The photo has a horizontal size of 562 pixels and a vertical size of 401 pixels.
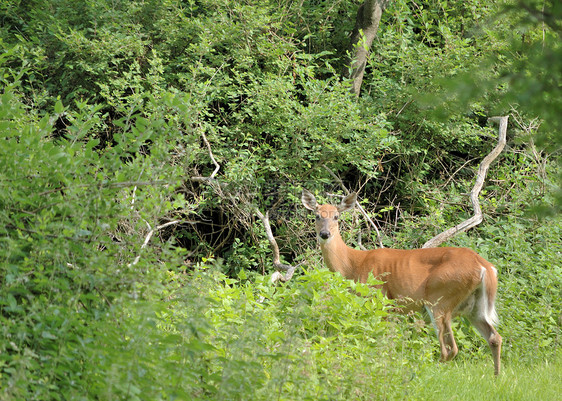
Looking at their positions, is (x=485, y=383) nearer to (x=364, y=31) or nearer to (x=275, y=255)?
(x=275, y=255)

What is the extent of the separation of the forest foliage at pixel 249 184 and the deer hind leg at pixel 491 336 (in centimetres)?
22

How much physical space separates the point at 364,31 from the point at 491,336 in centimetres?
588

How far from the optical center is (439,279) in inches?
283

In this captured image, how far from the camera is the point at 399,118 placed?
35.3ft

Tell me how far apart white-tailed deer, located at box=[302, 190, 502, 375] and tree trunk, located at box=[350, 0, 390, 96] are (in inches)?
142

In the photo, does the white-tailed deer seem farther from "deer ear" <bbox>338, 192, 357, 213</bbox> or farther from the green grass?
"deer ear" <bbox>338, 192, 357, 213</bbox>

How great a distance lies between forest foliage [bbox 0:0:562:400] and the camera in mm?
3740

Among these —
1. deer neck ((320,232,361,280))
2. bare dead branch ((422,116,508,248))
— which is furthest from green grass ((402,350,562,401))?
bare dead branch ((422,116,508,248))

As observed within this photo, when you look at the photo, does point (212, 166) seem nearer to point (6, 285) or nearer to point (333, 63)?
point (333, 63)

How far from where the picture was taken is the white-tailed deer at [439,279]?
6.93 metres

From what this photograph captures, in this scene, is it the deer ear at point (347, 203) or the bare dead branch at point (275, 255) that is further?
the deer ear at point (347, 203)

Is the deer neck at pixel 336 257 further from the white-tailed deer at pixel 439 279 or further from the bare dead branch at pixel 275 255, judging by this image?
the bare dead branch at pixel 275 255

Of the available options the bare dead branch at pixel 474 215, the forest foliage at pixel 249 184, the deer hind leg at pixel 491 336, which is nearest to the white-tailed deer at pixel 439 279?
the deer hind leg at pixel 491 336

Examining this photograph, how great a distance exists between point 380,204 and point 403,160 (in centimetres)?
85
